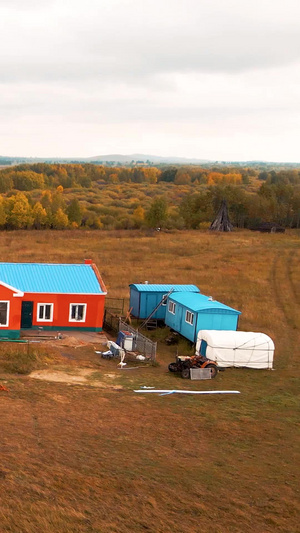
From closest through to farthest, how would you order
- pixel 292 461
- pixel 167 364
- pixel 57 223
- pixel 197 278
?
1. pixel 292 461
2. pixel 167 364
3. pixel 197 278
4. pixel 57 223

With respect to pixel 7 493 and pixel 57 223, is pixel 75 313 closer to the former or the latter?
pixel 7 493

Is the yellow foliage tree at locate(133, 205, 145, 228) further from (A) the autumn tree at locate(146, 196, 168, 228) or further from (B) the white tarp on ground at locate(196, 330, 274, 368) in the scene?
(B) the white tarp on ground at locate(196, 330, 274, 368)

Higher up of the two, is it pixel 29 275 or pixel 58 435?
pixel 29 275

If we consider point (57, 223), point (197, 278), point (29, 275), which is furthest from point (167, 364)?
point (57, 223)

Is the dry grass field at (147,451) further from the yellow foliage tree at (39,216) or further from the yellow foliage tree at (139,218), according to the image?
the yellow foliage tree at (139,218)

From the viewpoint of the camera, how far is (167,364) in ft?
97.6

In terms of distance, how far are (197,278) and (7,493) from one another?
130 ft

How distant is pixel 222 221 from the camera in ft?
327

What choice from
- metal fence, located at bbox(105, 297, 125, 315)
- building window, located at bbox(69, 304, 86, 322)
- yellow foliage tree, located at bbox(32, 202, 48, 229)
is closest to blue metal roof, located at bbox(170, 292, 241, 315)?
metal fence, located at bbox(105, 297, 125, 315)

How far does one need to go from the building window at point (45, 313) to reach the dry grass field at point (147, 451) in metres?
4.37

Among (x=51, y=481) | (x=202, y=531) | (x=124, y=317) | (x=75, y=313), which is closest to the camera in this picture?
(x=202, y=531)

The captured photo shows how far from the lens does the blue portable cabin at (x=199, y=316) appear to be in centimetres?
3275

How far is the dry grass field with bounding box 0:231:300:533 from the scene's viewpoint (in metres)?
15.0

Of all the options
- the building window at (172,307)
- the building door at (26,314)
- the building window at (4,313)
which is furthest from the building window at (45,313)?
the building window at (172,307)
